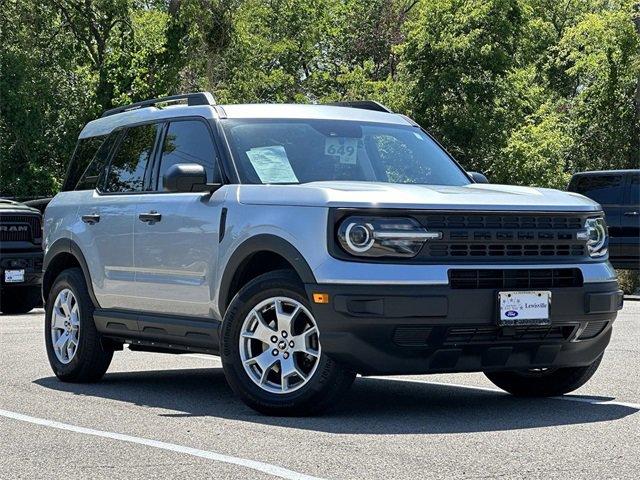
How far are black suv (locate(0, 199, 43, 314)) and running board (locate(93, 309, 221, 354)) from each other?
9092 millimetres

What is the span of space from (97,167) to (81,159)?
50 centimetres

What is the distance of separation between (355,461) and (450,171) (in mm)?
3552

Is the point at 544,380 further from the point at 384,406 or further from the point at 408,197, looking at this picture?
the point at 408,197

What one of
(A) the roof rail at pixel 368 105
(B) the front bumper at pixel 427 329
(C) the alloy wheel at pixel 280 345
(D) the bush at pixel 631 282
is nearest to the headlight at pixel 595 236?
(B) the front bumper at pixel 427 329

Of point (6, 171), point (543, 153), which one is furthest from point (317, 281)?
point (543, 153)

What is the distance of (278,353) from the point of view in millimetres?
8273

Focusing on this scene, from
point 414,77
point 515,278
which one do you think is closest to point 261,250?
point 515,278

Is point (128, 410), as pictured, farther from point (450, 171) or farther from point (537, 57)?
point (537, 57)

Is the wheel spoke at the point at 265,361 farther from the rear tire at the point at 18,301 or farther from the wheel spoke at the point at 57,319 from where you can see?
the rear tire at the point at 18,301

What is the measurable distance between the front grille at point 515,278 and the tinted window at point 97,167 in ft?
12.1

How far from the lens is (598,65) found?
41.4 metres

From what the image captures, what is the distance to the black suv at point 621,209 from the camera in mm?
22578

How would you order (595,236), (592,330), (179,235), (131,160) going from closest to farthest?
1. (592,330)
2. (595,236)
3. (179,235)
4. (131,160)

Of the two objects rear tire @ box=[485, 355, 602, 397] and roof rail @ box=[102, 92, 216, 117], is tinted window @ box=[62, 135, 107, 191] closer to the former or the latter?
roof rail @ box=[102, 92, 216, 117]
